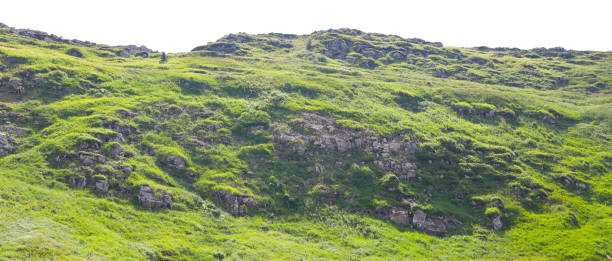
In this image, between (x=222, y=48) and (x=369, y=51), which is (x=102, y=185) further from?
(x=369, y=51)

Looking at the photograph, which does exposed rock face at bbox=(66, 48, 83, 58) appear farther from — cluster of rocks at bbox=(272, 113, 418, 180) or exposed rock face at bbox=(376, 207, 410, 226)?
exposed rock face at bbox=(376, 207, 410, 226)

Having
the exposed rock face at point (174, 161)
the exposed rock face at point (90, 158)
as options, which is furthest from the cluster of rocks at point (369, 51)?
the exposed rock face at point (90, 158)

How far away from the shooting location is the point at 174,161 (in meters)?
44.8

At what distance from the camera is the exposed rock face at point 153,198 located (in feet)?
115

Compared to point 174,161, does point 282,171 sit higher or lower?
lower

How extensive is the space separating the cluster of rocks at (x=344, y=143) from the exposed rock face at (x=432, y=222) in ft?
29.5

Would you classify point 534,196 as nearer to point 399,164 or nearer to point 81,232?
point 399,164

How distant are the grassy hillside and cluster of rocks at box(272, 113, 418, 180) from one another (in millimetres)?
376

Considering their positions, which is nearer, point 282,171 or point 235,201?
point 235,201

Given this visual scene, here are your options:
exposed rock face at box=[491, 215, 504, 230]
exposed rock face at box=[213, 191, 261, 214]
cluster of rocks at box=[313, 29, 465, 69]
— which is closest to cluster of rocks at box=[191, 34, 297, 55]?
cluster of rocks at box=[313, 29, 465, 69]

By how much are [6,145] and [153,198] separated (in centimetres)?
2220

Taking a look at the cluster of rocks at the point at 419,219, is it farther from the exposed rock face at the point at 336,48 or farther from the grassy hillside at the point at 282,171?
the exposed rock face at the point at 336,48

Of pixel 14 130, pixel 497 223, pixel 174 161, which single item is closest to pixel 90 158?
pixel 174 161

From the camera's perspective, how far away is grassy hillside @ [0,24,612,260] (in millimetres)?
31531
